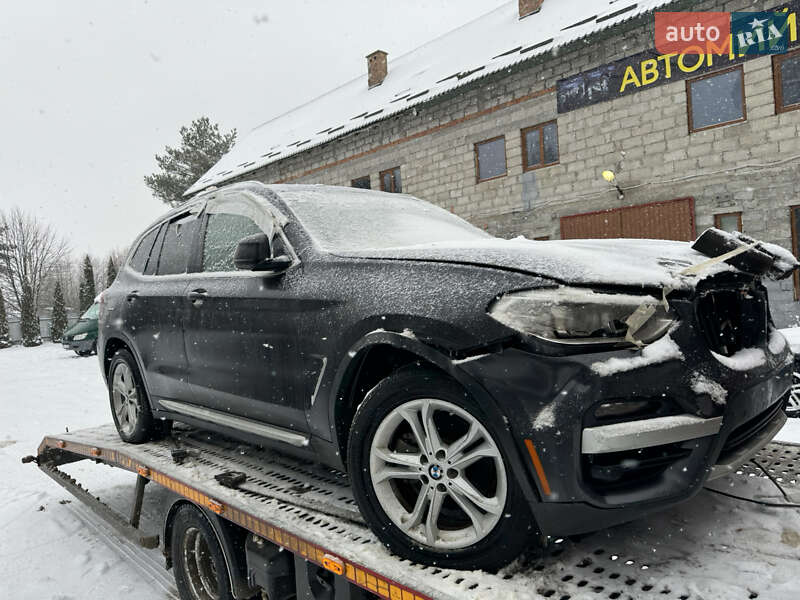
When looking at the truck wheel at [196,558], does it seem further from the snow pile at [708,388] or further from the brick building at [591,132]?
the brick building at [591,132]

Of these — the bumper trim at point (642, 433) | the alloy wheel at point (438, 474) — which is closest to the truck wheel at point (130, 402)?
the alloy wheel at point (438, 474)

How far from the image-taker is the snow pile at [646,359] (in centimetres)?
160

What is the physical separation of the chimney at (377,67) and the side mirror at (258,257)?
703 inches

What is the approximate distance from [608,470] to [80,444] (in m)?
4.24

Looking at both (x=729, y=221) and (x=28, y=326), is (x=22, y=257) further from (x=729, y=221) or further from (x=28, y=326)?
(x=729, y=221)

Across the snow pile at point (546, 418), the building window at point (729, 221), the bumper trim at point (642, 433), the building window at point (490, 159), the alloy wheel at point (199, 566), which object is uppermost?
the building window at point (490, 159)

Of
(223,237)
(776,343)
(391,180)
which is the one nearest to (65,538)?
(223,237)

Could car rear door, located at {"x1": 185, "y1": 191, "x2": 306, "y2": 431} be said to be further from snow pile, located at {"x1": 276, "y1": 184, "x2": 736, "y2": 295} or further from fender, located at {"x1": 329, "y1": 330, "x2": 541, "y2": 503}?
fender, located at {"x1": 329, "y1": 330, "x2": 541, "y2": 503}

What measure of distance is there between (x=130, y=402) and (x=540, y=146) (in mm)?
11042

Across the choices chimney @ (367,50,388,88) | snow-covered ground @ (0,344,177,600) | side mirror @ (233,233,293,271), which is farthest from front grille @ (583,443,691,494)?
chimney @ (367,50,388,88)

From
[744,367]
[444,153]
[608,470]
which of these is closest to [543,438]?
[608,470]

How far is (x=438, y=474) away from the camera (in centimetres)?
187

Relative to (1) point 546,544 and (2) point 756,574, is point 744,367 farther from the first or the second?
Answer: (1) point 546,544

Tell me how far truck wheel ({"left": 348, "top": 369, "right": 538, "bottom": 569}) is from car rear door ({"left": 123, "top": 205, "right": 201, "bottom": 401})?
170 centimetres
